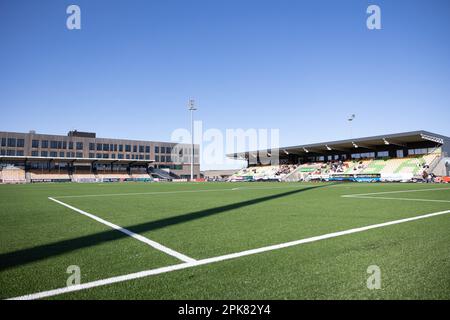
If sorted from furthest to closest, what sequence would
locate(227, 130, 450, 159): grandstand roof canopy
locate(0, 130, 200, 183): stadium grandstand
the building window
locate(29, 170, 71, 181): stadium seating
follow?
the building window → locate(0, 130, 200, 183): stadium grandstand → locate(29, 170, 71, 181): stadium seating → locate(227, 130, 450, 159): grandstand roof canopy

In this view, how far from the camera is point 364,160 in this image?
52.9 metres

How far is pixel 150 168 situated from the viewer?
8825 cm

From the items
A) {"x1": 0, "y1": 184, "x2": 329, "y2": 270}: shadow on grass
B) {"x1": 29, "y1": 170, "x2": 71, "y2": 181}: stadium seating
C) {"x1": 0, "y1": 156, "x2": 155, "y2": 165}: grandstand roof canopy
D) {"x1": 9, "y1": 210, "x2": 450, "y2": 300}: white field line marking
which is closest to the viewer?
{"x1": 9, "y1": 210, "x2": 450, "y2": 300}: white field line marking

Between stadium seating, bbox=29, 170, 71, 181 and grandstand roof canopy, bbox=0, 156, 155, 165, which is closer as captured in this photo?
grandstand roof canopy, bbox=0, 156, 155, 165

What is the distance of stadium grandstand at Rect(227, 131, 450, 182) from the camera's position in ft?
132

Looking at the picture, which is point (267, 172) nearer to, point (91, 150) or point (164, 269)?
point (91, 150)

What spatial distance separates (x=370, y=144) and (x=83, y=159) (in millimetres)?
65602

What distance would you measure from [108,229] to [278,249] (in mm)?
3655

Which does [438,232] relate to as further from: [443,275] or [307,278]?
[307,278]

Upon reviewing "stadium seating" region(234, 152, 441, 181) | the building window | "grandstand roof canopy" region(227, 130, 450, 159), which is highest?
the building window

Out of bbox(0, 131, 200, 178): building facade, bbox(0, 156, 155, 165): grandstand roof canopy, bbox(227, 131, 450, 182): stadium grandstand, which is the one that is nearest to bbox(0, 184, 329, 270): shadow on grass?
bbox(227, 131, 450, 182): stadium grandstand

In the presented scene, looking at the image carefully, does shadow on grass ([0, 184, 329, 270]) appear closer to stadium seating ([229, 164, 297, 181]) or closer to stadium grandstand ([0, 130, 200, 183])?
stadium seating ([229, 164, 297, 181])

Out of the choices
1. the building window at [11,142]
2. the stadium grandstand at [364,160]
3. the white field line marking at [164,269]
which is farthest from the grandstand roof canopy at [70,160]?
the white field line marking at [164,269]
